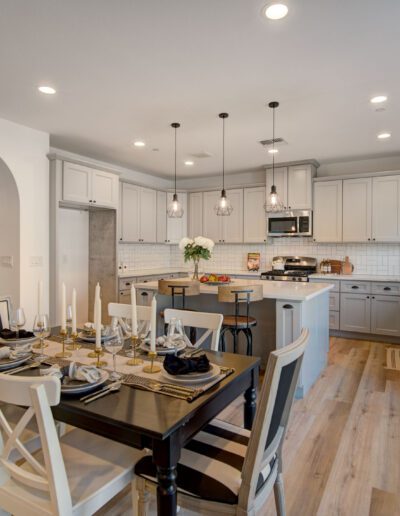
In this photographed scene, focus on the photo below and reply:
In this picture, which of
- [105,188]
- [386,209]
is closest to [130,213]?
[105,188]

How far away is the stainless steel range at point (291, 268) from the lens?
18.7ft

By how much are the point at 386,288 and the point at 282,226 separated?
6.06ft

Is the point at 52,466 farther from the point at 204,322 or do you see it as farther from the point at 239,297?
the point at 239,297

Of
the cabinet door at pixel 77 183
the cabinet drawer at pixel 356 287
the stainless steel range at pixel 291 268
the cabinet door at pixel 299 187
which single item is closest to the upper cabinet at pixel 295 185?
the cabinet door at pixel 299 187

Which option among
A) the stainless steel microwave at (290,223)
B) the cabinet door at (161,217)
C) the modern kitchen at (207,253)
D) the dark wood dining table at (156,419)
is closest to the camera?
the dark wood dining table at (156,419)

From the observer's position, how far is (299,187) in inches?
227

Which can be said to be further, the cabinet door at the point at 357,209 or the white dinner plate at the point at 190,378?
the cabinet door at the point at 357,209

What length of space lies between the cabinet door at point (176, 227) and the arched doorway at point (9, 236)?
3.08 metres

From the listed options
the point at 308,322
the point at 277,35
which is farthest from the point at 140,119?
the point at 308,322

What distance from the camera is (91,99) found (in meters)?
3.40

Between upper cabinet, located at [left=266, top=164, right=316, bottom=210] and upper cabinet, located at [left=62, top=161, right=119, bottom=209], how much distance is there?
2.62 m

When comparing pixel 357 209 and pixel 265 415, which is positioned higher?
pixel 357 209

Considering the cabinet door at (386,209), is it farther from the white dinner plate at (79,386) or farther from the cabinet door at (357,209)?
the white dinner plate at (79,386)

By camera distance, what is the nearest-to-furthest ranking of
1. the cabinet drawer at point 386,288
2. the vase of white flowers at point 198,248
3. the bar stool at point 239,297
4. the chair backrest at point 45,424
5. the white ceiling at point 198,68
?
1. the chair backrest at point 45,424
2. the white ceiling at point 198,68
3. the bar stool at point 239,297
4. the vase of white flowers at point 198,248
5. the cabinet drawer at point 386,288
